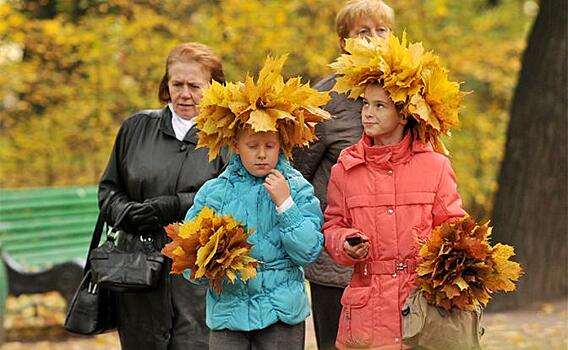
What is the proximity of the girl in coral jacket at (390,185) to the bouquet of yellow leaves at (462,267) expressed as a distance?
0.68ft

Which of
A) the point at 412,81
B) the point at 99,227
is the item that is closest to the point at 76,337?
the point at 99,227

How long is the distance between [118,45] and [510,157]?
4553mm

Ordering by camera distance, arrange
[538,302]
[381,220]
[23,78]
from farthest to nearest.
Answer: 1. [23,78]
2. [538,302]
3. [381,220]

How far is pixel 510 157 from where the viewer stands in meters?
12.2

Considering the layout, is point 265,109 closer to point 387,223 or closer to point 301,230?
point 301,230

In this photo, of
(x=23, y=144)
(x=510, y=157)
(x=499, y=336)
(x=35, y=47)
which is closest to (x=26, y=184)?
(x=23, y=144)

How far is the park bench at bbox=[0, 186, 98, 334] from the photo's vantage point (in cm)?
1088

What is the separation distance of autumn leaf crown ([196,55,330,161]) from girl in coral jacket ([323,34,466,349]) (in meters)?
0.21

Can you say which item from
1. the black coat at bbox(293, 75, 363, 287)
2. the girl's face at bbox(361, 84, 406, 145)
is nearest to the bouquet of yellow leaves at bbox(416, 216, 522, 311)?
the girl's face at bbox(361, 84, 406, 145)

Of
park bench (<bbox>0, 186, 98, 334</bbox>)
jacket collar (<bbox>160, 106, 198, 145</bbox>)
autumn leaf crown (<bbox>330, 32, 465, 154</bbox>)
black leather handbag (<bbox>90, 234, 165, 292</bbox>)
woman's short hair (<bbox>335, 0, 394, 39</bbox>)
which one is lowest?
park bench (<bbox>0, 186, 98, 334</bbox>)

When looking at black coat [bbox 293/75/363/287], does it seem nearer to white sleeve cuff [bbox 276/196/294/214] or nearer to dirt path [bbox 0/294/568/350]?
white sleeve cuff [bbox 276/196/294/214]

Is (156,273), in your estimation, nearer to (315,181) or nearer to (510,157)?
(315,181)

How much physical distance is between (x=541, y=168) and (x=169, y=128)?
6.20 m

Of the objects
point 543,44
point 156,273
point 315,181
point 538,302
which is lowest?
point 538,302
